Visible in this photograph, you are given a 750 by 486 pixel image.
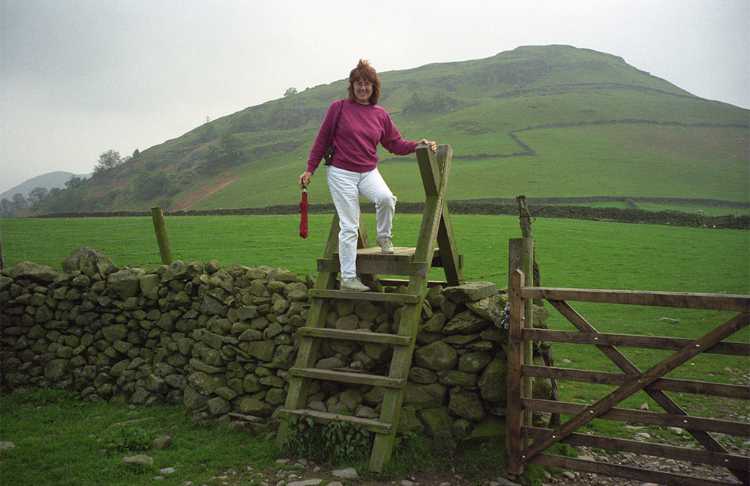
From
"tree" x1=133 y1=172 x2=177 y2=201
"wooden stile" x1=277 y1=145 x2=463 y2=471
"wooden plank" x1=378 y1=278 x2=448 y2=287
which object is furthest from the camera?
"tree" x1=133 y1=172 x2=177 y2=201

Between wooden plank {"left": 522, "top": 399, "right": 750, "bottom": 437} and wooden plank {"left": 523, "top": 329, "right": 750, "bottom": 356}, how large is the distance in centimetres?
56

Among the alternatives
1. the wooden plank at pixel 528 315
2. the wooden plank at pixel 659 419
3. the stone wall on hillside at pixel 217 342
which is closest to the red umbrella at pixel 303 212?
the stone wall on hillside at pixel 217 342

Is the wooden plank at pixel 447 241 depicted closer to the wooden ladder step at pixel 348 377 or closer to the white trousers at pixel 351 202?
the white trousers at pixel 351 202

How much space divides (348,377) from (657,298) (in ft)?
9.94

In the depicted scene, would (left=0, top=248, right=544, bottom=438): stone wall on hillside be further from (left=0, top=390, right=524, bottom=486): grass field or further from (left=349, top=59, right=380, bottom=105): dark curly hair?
(left=349, top=59, right=380, bottom=105): dark curly hair

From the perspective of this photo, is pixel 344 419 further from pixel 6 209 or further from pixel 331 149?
pixel 6 209

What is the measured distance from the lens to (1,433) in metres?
6.78

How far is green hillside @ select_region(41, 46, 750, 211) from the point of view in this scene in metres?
47.4

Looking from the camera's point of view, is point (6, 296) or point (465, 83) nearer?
point (6, 296)

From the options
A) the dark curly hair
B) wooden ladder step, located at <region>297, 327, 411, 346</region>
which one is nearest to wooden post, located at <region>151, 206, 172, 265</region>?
wooden ladder step, located at <region>297, 327, 411, 346</region>

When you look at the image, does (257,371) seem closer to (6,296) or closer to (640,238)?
(6,296)

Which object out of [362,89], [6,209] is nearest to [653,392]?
[362,89]

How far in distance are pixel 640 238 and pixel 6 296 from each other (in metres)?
23.6

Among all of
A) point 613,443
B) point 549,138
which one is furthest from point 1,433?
point 549,138
